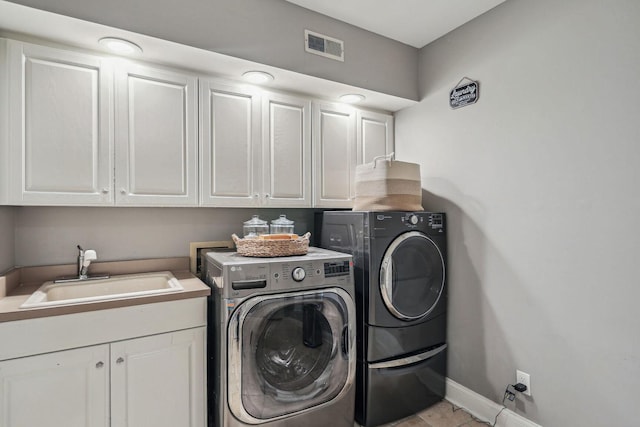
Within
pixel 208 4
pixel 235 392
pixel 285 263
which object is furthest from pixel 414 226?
pixel 208 4

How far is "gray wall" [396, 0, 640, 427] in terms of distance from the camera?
5.25 feet

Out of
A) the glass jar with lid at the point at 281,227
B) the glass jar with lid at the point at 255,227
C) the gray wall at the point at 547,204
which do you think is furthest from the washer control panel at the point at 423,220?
the glass jar with lid at the point at 255,227

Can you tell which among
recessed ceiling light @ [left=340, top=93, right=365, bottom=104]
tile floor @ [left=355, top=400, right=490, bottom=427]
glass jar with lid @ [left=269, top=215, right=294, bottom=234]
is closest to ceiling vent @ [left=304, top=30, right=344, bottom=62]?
recessed ceiling light @ [left=340, top=93, right=365, bottom=104]

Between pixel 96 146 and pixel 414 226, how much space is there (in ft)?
6.28

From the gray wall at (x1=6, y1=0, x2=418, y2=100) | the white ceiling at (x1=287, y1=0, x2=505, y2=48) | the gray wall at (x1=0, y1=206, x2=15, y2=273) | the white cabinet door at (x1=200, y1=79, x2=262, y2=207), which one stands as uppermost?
the white ceiling at (x1=287, y1=0, x2=505, y2=48)

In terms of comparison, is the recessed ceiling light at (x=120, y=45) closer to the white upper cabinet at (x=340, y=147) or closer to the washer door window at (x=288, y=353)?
the white upper cabinet at (x=340, y=147)

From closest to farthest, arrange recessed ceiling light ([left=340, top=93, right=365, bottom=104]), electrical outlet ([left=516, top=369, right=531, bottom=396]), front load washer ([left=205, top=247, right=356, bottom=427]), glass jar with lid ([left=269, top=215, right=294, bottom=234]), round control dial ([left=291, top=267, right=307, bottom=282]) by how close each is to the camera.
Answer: front load washer ([left=205, top=247, right=356, bottom=427]), round control dial ([left=291, top=267, right=307, bottom=282]), electrical outlet ([left=516, top=369, right=531, bottom=396]), glass jar with lid ([left=269, top=215, right=294, bottom=234]), recessed ceiling light ([left=340, top=93, right=365, bottom=104])

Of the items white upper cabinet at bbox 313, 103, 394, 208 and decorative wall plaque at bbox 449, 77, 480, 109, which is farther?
white upper cabinet at bbox 313, 103, 394, 208

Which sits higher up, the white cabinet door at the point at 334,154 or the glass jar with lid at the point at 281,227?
the white cabinet door at the point at 334,154

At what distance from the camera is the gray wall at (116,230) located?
6.31 feet

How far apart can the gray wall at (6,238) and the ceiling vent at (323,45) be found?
6.28 feet

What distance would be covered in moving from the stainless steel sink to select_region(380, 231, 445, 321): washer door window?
1212mm

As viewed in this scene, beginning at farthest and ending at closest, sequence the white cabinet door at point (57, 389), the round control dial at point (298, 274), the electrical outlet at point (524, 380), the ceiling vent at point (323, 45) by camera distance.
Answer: the ceiling vent at point (323, 45), the electrical outlet at point (524, 380), the round control dial at point (298, 274), the white cabinet door at point (57, 389)

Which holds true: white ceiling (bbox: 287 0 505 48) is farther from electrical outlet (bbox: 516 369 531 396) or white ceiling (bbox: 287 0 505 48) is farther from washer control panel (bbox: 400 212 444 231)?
electrical outlet (bbox: 516 369 531 396)
